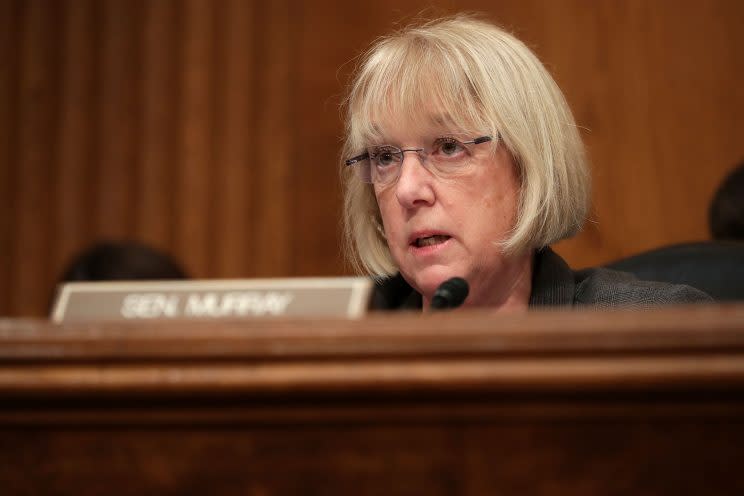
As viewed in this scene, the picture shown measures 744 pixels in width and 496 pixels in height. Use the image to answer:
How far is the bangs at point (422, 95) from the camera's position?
146 cm

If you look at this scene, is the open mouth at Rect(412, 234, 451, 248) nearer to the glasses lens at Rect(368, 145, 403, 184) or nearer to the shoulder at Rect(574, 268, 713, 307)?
the glasses lens at Rect(368, 145, 403, 184)

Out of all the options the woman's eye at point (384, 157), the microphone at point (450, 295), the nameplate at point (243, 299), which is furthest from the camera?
the woman's eye at point (384, 157)

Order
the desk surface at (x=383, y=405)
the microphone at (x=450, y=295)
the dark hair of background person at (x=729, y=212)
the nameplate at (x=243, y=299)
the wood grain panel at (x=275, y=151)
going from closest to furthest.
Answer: the desk surface at (x=383, y=405)
the nameplate at (x=243, y=299)
the microphone at (x=450, y=295)
the dark hair of background person at (x=729, y=212)
the wood grain panel at (x=275, y=151)

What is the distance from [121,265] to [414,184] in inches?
41.0

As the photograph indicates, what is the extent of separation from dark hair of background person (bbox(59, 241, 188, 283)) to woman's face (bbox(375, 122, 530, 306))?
3.02ft

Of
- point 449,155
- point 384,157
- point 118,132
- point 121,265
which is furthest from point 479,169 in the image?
point 118,132

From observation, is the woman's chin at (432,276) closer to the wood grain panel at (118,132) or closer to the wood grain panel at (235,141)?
the wood grain panel at (235,141)

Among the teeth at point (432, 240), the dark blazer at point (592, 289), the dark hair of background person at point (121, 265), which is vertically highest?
the teeth at point (432, 240)

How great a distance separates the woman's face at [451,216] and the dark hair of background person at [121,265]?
3.02 ft

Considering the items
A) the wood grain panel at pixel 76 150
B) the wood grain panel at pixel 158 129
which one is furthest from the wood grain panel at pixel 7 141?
the wood grain panel at pixel 158 129

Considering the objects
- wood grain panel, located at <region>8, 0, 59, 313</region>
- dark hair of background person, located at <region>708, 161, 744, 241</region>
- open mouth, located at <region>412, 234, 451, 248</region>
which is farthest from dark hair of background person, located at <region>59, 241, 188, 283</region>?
dark hair of background person, located at <region>708, 161, 744, 241</region>

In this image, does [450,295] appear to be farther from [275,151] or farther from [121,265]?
[275,151]

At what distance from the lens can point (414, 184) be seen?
144 centimetres

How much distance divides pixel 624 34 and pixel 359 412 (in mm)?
2397
